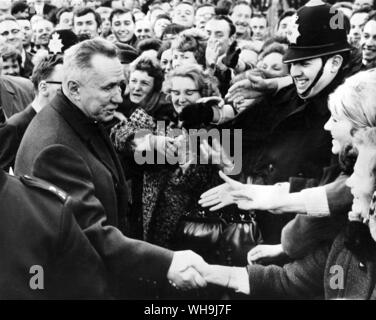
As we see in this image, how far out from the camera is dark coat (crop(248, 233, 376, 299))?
11.6 ft

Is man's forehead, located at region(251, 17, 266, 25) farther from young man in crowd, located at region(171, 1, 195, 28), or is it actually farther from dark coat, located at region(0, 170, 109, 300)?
dark coat, located at region(0, 170, 109, 300)

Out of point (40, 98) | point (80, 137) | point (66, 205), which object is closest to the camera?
point (66, 205)

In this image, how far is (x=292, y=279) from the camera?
11.9 ft

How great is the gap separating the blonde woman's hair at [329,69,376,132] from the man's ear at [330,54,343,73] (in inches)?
3.2

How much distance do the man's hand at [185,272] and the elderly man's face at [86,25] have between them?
1180 millimetres

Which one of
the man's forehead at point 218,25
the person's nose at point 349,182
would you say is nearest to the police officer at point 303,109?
the person's nose at point 349,182

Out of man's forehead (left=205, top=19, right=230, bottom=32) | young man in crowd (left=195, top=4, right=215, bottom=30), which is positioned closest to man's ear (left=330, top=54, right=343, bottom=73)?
man's forehead (left=205, top=19, right=230, bottom=32)

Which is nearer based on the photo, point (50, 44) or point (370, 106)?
point (370, 106)

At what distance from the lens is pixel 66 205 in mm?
3264

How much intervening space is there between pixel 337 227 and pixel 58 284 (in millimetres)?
1217
